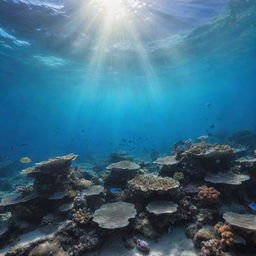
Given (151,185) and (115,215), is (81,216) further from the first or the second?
(151,185)

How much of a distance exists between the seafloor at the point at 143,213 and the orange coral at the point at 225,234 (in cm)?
2

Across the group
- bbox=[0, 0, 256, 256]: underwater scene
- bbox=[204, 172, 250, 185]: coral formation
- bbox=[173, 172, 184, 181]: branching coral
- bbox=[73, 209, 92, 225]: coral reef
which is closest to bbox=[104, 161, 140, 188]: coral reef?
bbox=[0, 0, 256, 256]: underwater scene

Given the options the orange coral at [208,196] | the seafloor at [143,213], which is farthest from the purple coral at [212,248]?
the orange coral at [208,196]

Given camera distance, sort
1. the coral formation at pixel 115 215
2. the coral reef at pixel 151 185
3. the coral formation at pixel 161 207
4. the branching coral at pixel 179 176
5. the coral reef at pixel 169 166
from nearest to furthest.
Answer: the coral formation at pixel 115 215
the coral formation at pixel 161 207
the coral reef at pixel 151 185
the branching coral at pixel 179 176
the coral reef at pixel 169 166

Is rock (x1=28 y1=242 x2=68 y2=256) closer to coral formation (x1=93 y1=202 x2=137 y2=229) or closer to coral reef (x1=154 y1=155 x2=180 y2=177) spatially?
coral formation (x1=93 y1=202 x2=137 y2=229)

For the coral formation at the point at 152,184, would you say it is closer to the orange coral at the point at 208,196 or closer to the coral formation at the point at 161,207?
the coral formation at the point at 161,207

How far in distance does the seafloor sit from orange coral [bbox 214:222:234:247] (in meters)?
0.02

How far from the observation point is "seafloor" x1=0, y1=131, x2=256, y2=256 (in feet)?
19.7

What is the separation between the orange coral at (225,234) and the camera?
535 cm

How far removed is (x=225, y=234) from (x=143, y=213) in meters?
2.52

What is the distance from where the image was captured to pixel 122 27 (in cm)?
1958

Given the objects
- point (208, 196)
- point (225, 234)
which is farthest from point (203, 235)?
point (208, 196)

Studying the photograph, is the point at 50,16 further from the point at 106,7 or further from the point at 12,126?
the point at 12,126

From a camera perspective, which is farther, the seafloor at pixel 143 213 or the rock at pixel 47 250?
the seafloor at pixel 143 213
